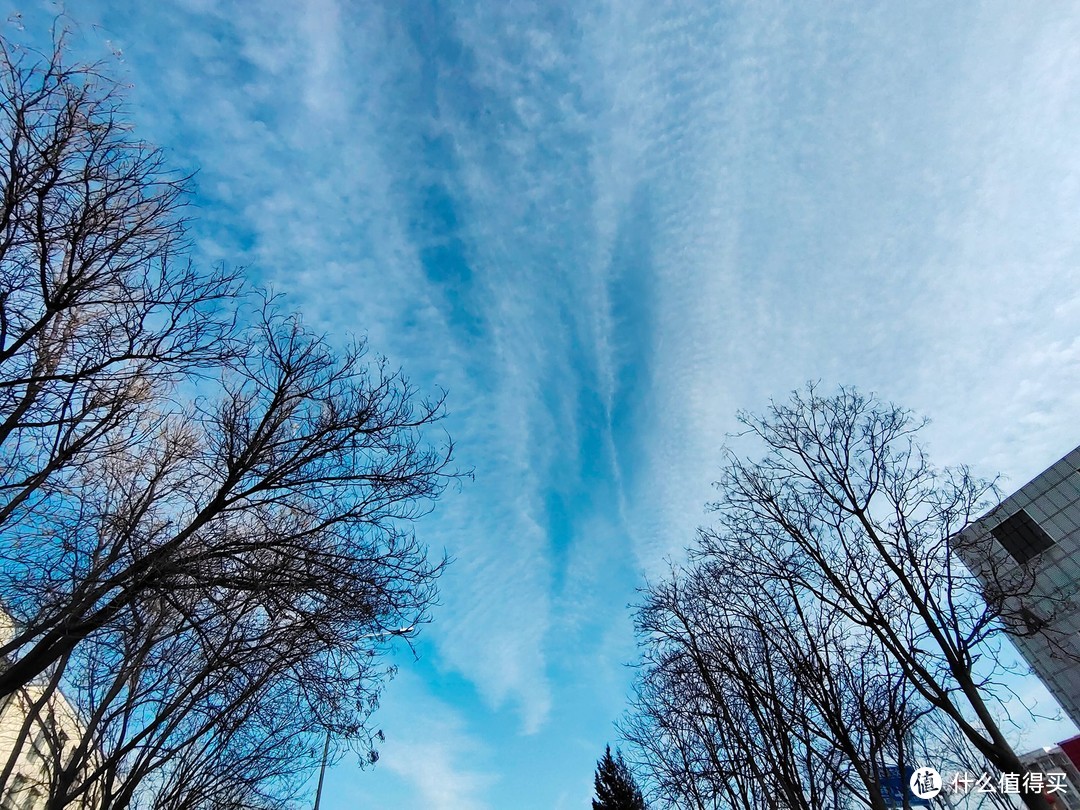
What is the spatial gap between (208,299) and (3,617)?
14.6 feet

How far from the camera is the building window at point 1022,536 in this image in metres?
34.2

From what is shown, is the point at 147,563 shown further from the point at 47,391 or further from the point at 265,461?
the point at 47,391

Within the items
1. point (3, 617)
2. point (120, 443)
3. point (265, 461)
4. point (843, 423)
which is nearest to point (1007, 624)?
point (843, 423)

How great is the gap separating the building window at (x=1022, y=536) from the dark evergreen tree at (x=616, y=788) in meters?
28.8
